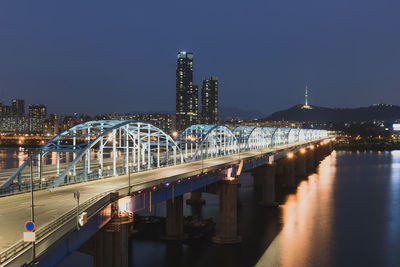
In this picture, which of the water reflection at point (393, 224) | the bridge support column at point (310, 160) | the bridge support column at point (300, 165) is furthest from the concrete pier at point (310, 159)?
the water reflection at point (393, 224)

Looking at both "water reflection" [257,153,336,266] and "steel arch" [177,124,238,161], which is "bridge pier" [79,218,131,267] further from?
"steel arch" [177,124,238,161]

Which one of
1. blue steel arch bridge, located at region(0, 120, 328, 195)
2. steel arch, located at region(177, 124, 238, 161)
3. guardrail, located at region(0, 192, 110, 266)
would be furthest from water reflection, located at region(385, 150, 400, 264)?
guardrail, located at region(0, 192, 110, 266)

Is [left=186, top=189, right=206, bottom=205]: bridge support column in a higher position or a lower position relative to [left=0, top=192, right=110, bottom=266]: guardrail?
lower

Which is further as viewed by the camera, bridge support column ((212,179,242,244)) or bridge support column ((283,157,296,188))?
bridge support column ((283,157,296,188))

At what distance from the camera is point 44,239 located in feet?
52.1

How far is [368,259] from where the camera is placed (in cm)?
4241

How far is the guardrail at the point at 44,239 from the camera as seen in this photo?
13984 millimetres

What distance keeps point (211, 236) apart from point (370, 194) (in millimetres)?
47827

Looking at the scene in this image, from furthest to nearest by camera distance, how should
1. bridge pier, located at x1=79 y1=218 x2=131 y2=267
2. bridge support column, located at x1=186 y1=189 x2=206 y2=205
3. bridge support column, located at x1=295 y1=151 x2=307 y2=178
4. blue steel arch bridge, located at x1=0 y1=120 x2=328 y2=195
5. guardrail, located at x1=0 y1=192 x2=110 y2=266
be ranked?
bridge support column, located at x1=295 y1=151 x2=307 y2=178
bridge support column, located at x1=186 y1=189 x2=206 y2=205
blue steel arch bridge, located at x1=0 y1=120 x2=328 y2=195
bridge pier, located at x1=79 y1=218 x2=131 y2=267
guardrail, located at x1=0 y1=192 x2=110 y2=266

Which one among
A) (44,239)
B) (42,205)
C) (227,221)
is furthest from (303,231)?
(44,239)

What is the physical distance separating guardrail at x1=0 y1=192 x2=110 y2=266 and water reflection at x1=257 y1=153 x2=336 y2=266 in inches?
988

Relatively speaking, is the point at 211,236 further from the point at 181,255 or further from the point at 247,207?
the point at 247,207

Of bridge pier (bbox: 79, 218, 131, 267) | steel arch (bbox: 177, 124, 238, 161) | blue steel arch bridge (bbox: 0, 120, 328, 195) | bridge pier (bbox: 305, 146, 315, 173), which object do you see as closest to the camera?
bridge pier (bbox: 79, 218, 131, 267)

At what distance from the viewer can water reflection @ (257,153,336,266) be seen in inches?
1640
